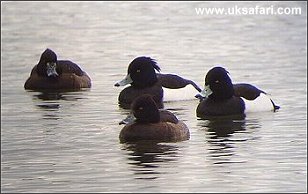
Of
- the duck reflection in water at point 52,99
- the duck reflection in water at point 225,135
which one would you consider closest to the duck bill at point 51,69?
the duck reflection in water at point 52,99

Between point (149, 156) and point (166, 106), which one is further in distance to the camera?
point (166, 106)

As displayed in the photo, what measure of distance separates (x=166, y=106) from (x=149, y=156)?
492 centimetres

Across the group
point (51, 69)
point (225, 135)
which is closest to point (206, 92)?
point (225, 135)

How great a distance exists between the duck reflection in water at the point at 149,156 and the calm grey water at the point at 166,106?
0.01 meters

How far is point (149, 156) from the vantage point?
15445 millimetres

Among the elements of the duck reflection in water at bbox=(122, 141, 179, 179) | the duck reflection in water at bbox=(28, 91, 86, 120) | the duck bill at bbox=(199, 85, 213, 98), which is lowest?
the duck reflection in water at bbox=(28, 91, 86, 120)

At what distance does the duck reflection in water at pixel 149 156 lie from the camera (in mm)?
14359

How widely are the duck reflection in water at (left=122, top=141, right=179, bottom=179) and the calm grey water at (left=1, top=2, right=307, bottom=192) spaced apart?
0.01 meters

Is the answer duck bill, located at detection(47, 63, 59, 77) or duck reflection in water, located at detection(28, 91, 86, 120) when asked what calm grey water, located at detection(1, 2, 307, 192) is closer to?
duck reflection in water, located at detection(28, 91, 86, 120)

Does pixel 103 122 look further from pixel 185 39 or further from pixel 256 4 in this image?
pixel 256 4

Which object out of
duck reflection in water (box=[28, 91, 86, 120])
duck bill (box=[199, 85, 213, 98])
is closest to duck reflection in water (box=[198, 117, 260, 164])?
duck bill (box=[199, 85, 213, 98])

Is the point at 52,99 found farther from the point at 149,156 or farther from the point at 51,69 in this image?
the point at 149,156

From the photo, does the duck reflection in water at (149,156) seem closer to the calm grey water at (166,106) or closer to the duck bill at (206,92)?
the calm grey water at (166,106)

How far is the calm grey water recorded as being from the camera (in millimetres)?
14094
